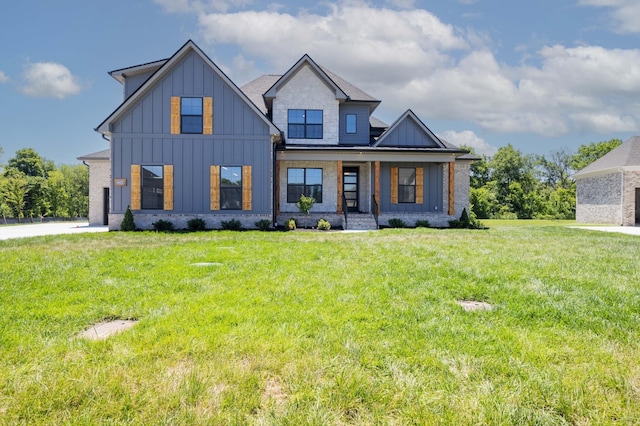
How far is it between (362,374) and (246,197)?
531 inches

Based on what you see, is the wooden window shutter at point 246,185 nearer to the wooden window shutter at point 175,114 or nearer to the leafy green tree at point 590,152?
the wooden window shutter at point 175,114

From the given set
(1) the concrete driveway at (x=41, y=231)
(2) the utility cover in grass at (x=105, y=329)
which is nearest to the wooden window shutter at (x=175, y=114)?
(1) the concrete driveway at (x=41, y=231)

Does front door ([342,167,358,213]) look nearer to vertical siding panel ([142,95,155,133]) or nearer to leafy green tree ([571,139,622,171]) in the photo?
vertical siding panel ([142,95,155,133])

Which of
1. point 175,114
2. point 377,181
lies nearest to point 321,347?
point 175,114

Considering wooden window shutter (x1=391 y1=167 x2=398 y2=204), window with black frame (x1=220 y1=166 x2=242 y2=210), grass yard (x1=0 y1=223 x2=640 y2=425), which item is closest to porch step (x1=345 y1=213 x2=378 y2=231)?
wooden window shutter (x1=391 y1=167 x2=398 y2=204)

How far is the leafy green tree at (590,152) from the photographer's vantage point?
47.0m

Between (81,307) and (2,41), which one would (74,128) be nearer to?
(2,41)

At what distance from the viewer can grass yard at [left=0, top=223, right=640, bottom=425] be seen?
84.0 inches

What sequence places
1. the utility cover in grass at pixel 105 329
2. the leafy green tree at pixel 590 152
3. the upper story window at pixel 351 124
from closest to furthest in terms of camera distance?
1. the utility cover in grass at pixel 105 329
2. the upper story window at pixel 351 124
3. the leafy green tree at pixel 590 152

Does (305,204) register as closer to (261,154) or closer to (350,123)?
(261,154)

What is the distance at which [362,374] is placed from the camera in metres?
2.47

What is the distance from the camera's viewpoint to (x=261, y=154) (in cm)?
1545

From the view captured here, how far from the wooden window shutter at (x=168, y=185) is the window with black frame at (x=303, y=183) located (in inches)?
226

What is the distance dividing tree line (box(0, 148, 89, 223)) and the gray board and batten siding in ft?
83.9
